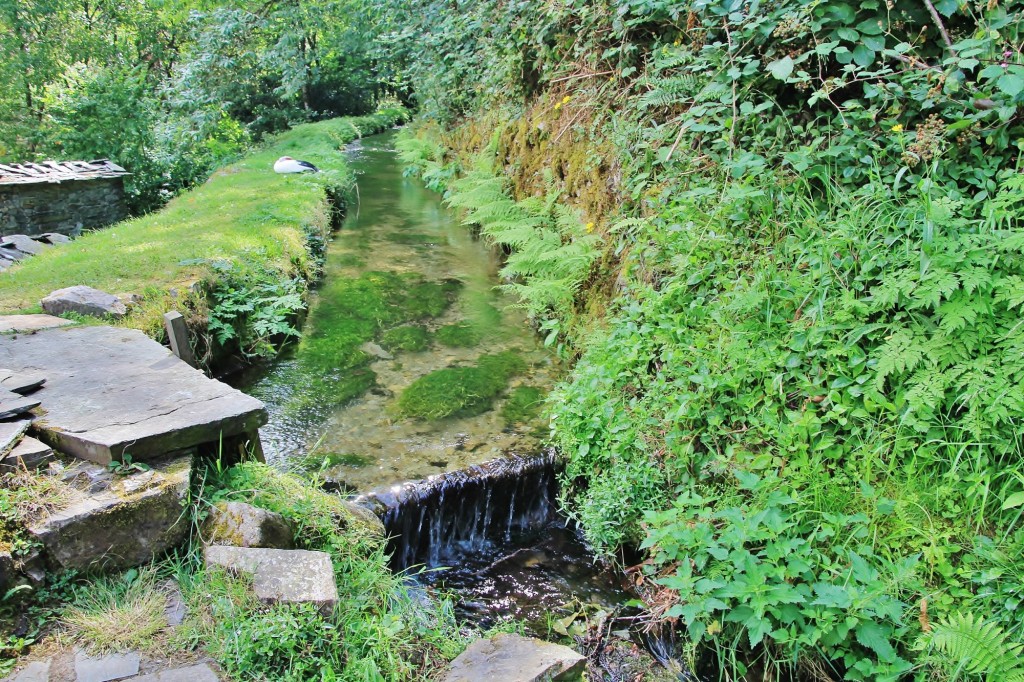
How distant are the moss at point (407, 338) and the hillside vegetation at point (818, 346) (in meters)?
1.66

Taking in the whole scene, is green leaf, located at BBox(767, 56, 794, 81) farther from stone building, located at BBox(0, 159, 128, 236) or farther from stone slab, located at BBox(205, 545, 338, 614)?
stone building, located at BBox(0, 159, 128, 236)

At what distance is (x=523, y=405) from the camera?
5039mm

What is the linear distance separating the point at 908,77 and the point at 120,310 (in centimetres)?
552

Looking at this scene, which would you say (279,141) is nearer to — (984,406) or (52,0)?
(52,0)

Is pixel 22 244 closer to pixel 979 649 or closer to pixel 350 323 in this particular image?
pixel 350 323

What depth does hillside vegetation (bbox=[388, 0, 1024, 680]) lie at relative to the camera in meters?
2.63

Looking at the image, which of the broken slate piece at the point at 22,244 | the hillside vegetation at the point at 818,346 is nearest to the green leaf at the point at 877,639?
the hillside vegetation at the point at 818,346

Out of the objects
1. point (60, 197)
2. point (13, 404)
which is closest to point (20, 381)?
point (13, 404)

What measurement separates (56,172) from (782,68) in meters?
11.5

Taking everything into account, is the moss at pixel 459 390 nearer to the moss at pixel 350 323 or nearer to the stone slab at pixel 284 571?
the moss at pixel 350 323

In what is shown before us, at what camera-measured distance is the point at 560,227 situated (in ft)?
21.4

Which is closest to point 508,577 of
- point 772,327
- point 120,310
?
point 772,327

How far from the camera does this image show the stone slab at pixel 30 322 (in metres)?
4.21

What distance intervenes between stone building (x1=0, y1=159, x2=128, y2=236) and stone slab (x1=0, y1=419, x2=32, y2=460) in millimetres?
8937
